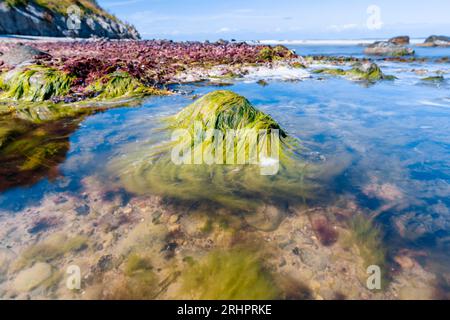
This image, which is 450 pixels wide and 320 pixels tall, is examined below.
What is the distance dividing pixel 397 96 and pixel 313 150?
23.9 ft

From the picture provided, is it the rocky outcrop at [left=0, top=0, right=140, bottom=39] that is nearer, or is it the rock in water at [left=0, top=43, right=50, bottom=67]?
the rock in water at [left=0, top=43, right=50, bottom=67]

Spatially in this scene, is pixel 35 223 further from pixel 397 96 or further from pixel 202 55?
pixel 202 55

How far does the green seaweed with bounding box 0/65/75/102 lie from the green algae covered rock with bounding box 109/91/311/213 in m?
4.96

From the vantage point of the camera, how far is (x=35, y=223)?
9.96ft

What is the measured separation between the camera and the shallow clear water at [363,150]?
3267 mm

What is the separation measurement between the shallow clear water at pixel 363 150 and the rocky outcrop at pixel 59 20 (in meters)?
35.6

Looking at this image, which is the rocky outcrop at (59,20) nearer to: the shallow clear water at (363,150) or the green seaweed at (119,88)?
the green seaweed at (119,88)

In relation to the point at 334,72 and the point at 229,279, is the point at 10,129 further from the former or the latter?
the point at 334,72

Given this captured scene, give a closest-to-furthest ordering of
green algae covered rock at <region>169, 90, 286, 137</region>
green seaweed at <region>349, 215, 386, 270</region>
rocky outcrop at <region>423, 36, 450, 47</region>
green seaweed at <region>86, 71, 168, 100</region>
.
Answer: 1. green seaweed at <region>349, 215, 386, 270</region>
2. green algae covered rock at <region>169, 90, 286, 137</region>
3. green seaweed at <region>86, 71, 168, 100</region>
4. rocky outcrop at <region>423, 36, 450, 47</region>

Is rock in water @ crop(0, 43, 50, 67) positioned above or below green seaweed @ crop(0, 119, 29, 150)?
above

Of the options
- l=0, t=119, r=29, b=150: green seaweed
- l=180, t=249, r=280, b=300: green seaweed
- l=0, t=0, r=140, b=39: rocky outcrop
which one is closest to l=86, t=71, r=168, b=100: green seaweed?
l=0, t=119, r=29, b=150: green seaweed

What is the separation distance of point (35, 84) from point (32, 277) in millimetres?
8374

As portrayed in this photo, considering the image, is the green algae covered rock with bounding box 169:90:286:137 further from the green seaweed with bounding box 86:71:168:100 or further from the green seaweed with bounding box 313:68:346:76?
the green seaweed with bounding box 313:68:346:76

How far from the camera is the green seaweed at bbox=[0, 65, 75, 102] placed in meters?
8.56
